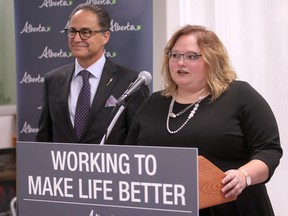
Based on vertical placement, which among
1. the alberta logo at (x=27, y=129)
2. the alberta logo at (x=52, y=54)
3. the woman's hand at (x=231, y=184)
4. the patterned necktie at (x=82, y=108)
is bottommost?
the alberta logo at (x=27, y=129)

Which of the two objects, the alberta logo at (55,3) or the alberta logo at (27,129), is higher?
the alberta logo at (55,3)

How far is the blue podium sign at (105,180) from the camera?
1473 mm

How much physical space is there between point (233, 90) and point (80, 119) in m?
1.00

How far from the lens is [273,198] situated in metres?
3.44

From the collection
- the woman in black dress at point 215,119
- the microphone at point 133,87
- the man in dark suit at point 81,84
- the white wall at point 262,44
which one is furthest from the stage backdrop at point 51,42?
the microphone at point 133,87

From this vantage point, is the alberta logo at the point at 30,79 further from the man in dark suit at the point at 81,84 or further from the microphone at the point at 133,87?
the microphone at the point at 133,87

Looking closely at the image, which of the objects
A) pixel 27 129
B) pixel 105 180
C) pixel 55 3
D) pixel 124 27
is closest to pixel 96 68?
pixel 124 27

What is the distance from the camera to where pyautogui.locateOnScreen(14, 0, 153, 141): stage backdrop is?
3562 millimetres

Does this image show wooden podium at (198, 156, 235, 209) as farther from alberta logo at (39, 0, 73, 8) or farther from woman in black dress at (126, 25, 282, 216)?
alberta logo at (39, 0, 73, 8)

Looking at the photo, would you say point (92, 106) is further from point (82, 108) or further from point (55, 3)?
point (55, 3)

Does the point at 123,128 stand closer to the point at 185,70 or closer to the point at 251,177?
the point at 185,70

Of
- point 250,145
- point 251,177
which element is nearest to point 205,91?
point 250,145

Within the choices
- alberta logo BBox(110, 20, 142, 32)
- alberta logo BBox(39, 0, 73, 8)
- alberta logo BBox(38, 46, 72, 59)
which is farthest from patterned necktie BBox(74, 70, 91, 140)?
alberta logo BBox(39, 0, 73, 8)

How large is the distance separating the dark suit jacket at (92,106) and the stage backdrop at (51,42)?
66cm
